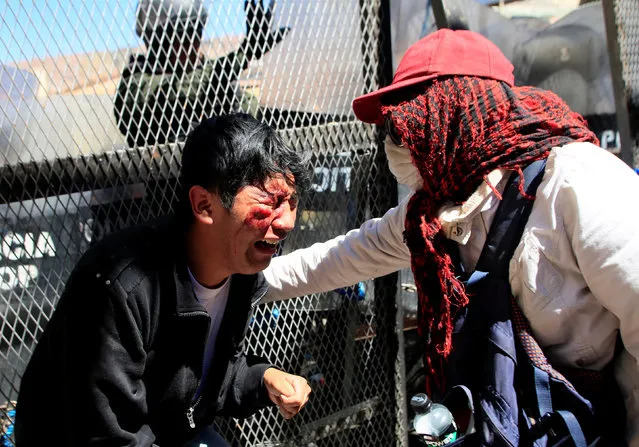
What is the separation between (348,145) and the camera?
298 centimetres

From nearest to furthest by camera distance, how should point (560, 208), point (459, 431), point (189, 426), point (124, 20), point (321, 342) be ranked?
point (560, 208) → point (459, 431) → point (189, 426) → point (124, 20) → point (321, 342)

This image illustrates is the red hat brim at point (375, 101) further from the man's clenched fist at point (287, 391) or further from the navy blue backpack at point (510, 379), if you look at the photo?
the man's clenched fist at point (287, 391)

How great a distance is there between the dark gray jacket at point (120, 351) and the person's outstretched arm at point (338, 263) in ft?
1.67

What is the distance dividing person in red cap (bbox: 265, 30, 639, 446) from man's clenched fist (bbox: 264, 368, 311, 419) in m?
0.39

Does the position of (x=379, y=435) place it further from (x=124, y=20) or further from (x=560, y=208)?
(x=124, y=20)

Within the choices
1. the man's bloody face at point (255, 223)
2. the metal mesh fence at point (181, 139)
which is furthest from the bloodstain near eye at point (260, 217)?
the metal mesh fence at point (181, 139)

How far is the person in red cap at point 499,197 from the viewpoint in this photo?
61.3 inches

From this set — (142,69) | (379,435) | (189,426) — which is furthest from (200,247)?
(379,435)

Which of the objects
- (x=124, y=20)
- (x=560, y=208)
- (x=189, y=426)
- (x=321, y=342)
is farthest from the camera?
(x=321, y=342)

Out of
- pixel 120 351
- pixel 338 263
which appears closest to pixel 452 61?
pixel 338 263

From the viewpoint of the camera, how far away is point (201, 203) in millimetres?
1787

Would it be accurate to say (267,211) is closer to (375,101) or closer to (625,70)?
(375,101)

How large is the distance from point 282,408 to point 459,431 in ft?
1.78

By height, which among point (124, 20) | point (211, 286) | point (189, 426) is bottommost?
point (189, 426)
